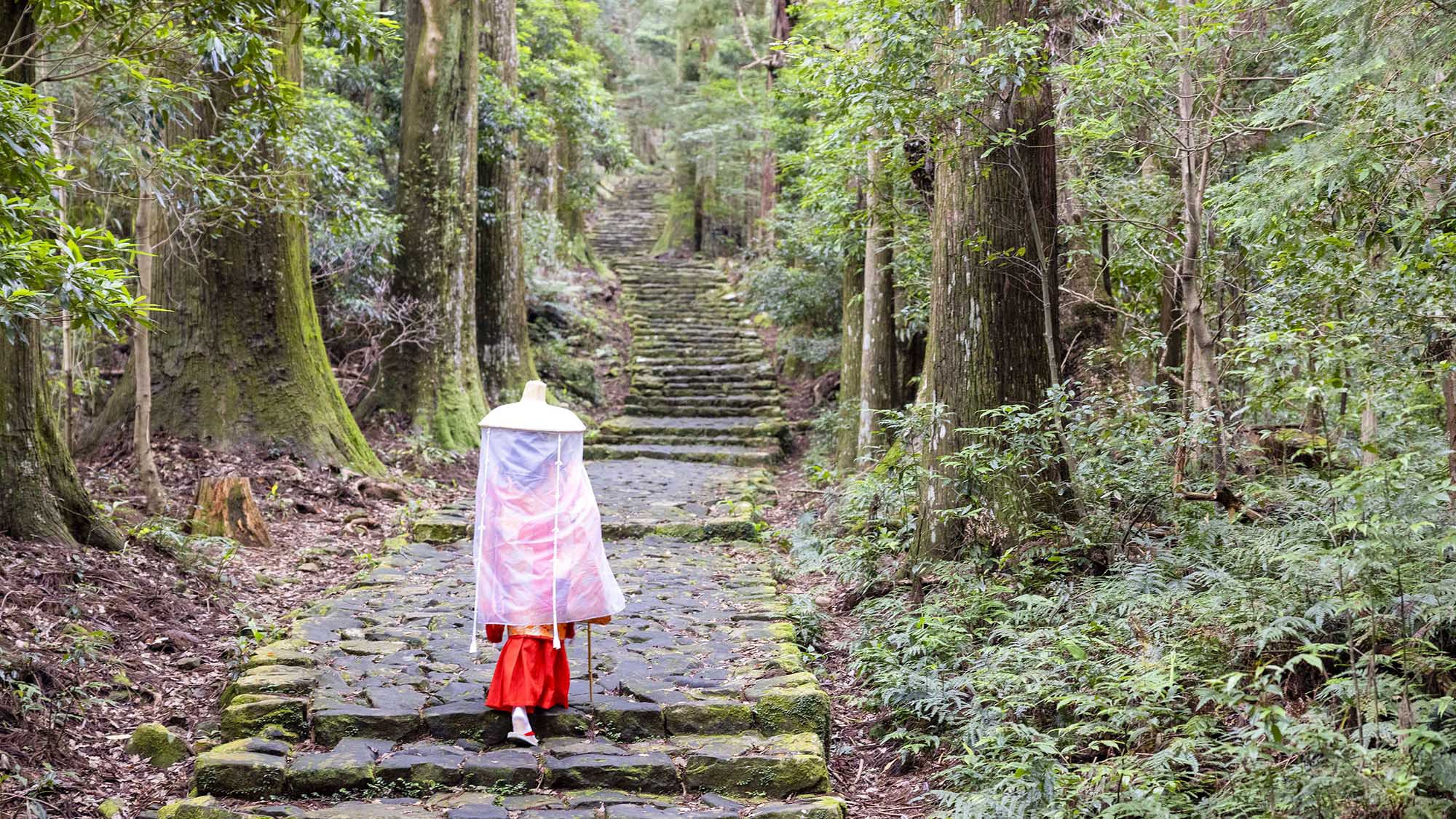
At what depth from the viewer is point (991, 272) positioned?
707 cm

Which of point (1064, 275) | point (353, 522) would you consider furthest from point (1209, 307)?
point (353, 522)

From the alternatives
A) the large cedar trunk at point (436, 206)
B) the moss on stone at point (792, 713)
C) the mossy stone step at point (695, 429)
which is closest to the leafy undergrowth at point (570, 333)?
the mossy stone step at point (695, 429)

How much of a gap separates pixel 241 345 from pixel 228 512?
2.37 meters

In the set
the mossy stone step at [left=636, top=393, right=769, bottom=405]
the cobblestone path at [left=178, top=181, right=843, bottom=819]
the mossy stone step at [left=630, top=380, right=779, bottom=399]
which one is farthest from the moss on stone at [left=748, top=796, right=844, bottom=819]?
the mossy stone step at [left=630, top=380, right=779, bottom=399]

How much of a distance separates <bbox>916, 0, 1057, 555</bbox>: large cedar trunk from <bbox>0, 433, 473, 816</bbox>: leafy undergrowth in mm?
4539

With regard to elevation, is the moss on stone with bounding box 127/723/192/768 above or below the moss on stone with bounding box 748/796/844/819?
above

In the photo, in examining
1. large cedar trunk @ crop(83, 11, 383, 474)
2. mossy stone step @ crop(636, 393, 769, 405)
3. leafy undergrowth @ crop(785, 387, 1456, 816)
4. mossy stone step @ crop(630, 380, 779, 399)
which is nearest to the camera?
leafy undergrowth @ crop(785, 387, 1456, 816)

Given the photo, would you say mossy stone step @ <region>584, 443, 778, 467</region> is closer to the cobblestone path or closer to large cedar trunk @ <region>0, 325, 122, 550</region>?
the cobblestone path

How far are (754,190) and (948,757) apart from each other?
23.3m

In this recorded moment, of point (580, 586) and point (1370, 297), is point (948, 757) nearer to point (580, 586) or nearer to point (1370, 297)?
point (580, 586)

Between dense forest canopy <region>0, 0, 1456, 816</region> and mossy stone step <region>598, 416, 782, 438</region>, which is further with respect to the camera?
mossy stone step <region>598, 416, 782, 438</region>

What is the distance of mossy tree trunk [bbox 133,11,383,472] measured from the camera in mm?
9859

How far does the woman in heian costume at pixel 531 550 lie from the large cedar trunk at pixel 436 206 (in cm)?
815

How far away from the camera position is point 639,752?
16.4 feet
